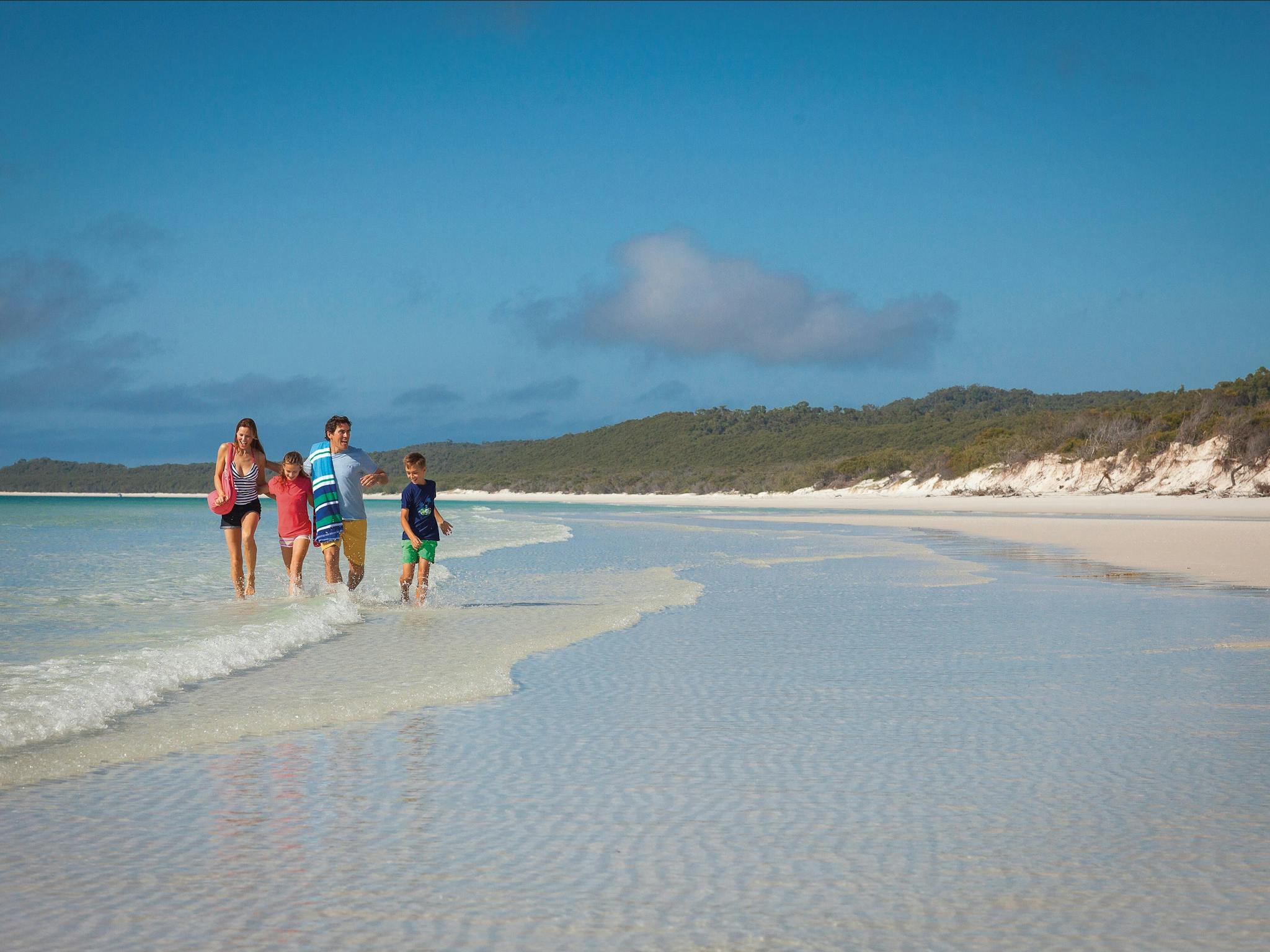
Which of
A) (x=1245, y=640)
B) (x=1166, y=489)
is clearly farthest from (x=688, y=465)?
(x=1245, y=640)

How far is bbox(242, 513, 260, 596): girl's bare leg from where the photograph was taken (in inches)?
418

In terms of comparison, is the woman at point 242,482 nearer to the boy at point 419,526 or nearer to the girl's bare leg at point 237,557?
the girl's bare leg at point 237,557

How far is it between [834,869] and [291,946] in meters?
1.62

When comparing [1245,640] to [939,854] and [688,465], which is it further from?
[688,465]

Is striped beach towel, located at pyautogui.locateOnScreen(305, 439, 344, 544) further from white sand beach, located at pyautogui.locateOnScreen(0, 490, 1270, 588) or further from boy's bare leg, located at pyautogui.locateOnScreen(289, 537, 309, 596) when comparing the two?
white sand beach, located at pyautogui.locateOnScreen(0, 490, 1270, 588)

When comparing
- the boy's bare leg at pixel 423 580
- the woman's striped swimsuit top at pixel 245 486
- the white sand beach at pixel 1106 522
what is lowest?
the white sand beach at pixel 1106 522

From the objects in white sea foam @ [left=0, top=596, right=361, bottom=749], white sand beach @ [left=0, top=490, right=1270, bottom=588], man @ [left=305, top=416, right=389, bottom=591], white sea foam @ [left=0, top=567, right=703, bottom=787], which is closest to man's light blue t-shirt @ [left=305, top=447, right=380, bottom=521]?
man @ [left=305, top=416, right=389, bottom=591]

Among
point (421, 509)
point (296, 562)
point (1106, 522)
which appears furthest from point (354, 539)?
point (1106, 522)

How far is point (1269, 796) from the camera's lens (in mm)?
4164

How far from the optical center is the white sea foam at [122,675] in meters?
5.39

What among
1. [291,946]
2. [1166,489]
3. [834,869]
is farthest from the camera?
→ [1166,489]

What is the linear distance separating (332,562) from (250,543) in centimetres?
107

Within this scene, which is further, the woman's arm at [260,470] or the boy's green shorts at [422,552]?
the boy's green shorts at [422,552]

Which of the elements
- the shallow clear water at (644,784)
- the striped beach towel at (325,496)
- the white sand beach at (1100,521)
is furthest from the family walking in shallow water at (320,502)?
→ the white sand beach at (1100,521)
